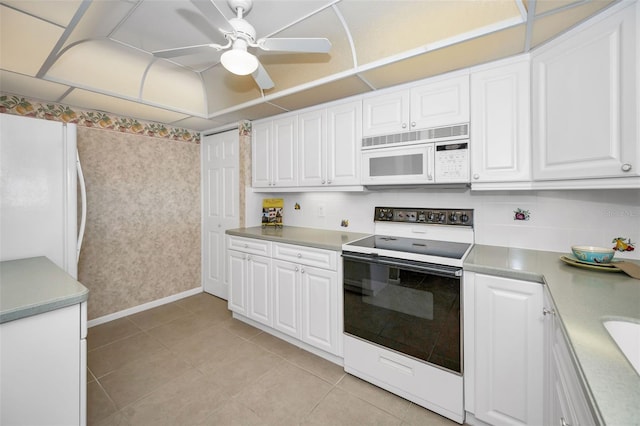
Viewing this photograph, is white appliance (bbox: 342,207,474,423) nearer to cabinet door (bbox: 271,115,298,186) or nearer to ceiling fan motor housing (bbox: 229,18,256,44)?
cabinet door (bbox: 271,115,298,186)

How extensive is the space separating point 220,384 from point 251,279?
0.93m

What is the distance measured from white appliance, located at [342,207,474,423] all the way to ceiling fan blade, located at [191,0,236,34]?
5.04ft

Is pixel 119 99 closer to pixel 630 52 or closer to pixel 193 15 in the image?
pixel 193 15

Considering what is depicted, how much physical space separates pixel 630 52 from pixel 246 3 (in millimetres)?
1897

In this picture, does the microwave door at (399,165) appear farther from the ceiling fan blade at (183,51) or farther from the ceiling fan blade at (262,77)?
the ceiling fan blade at (183,51)

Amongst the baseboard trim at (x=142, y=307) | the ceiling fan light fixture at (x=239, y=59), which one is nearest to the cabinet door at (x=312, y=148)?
the ceiling fan light fixture at (x=239, y=59)

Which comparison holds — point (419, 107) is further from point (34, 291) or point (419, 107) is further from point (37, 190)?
point (37, 190)

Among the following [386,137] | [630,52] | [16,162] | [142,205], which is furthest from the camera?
[142,205]

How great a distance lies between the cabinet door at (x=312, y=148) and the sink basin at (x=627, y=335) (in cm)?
198

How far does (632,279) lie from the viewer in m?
1.23

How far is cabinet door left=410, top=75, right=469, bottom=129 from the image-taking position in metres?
1.83

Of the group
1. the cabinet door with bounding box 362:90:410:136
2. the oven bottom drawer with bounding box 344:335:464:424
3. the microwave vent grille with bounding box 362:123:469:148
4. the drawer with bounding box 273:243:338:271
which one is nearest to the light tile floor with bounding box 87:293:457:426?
the oven bottom drawer with bounding box 344:335:464:424

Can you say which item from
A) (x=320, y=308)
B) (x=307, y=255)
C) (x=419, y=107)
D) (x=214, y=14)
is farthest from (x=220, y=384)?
(x=419, y=107)

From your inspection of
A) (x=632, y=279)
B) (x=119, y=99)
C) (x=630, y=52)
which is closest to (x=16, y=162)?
(x=119, y=99)
